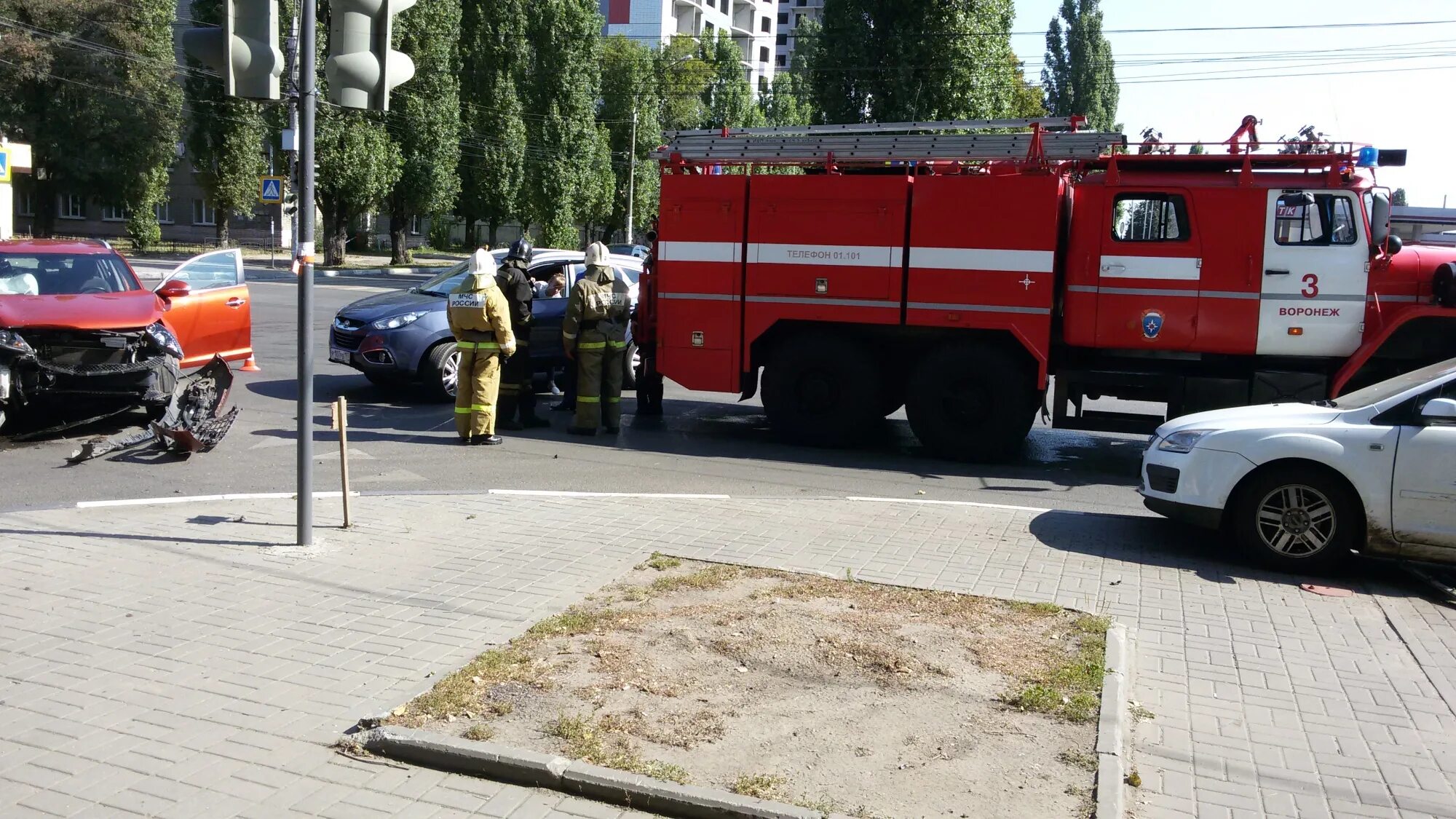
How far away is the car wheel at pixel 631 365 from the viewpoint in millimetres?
14368

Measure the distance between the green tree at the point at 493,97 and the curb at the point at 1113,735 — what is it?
45282 millimetres

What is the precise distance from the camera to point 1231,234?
1077 cm

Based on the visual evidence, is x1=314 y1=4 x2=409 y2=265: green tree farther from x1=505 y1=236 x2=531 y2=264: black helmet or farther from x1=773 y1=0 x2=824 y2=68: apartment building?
x1=773 y1=0 x2=824 y2=68: apartment building

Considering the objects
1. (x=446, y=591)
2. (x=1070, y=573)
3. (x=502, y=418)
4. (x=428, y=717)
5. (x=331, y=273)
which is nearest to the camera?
(x=428, y=717)

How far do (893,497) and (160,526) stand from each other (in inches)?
212

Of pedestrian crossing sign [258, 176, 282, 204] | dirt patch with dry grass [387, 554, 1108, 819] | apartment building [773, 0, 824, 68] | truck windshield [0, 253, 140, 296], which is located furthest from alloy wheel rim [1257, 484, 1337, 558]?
apartment building [773, 0, 824, 68]

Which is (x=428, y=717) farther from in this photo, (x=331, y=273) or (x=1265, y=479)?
(x=331, y=273)

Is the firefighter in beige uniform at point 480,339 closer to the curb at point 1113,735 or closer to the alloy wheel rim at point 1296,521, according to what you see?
the alloy wheel rim at point 1296,521

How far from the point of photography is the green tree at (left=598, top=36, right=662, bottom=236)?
59.2 m

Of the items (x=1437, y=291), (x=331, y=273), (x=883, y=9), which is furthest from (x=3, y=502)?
(x=331, y=273)

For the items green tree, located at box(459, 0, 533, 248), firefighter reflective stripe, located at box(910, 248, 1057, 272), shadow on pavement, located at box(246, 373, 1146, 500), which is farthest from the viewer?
green tree, located at box(459, 0, 533, 248)

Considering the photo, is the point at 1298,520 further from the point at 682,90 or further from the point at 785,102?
the point at 785,102

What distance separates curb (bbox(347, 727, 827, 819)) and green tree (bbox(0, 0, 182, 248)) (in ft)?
170

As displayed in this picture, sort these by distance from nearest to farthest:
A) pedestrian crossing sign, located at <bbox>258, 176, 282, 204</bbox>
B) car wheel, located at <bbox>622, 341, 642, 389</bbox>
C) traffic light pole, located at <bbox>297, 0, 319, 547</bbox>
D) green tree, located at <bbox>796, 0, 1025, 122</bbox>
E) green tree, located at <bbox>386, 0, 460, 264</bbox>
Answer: traffic light pole, located at <bbox>297, 0, 319, 547</bbox> < car wheel, located at <bbox>622, 341, 642, 389</bbox> < pedestrian crossing sign, located at <bbox>258, 176, 282, 204</bbox> < green tree, located at <bbox>796, 0, 1025, 122</bbox> < green tree, located at <bbox>386, 0, 460, 264</bbox>
